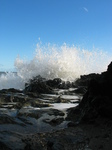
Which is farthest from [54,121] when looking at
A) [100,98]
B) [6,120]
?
[100,98]

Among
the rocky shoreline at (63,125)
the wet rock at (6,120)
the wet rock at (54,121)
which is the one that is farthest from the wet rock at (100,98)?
the wet rock at (6,120)

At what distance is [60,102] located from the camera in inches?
351

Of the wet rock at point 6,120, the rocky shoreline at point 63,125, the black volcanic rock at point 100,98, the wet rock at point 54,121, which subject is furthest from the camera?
the wet rock at point 54,121

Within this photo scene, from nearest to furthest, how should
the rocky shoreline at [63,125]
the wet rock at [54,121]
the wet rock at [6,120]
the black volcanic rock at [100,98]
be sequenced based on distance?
1. the rocky shoreline at [63,125]
2. the wet rock at [6,120]
3. the black volcanic rock at [100,98]
4. the wet rock at [54,121]

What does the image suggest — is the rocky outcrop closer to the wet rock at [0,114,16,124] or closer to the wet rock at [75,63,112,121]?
the wet rock at [75,63,112,121]

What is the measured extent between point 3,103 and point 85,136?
4.47m

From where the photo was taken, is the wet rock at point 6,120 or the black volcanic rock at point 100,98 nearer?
the wet rock at point 6,120

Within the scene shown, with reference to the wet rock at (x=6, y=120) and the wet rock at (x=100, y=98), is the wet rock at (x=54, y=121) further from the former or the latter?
the wet rock at (x=6, y=120)

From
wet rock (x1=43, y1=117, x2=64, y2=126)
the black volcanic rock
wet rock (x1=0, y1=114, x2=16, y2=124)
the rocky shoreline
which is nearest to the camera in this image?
the rocky shoreline

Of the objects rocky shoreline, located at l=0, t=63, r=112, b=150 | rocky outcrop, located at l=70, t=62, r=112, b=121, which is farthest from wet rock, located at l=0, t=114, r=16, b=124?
rocky outcrop, located at l=70, t=62, r=112, b=121

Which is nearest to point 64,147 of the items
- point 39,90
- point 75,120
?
point 75,120

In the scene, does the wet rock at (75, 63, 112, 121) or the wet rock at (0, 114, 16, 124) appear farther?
the wet rock at (75, 63, 112, 121)

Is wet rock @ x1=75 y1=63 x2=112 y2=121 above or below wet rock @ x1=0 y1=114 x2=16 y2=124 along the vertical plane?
above

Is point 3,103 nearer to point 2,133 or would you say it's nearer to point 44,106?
point 44,106
